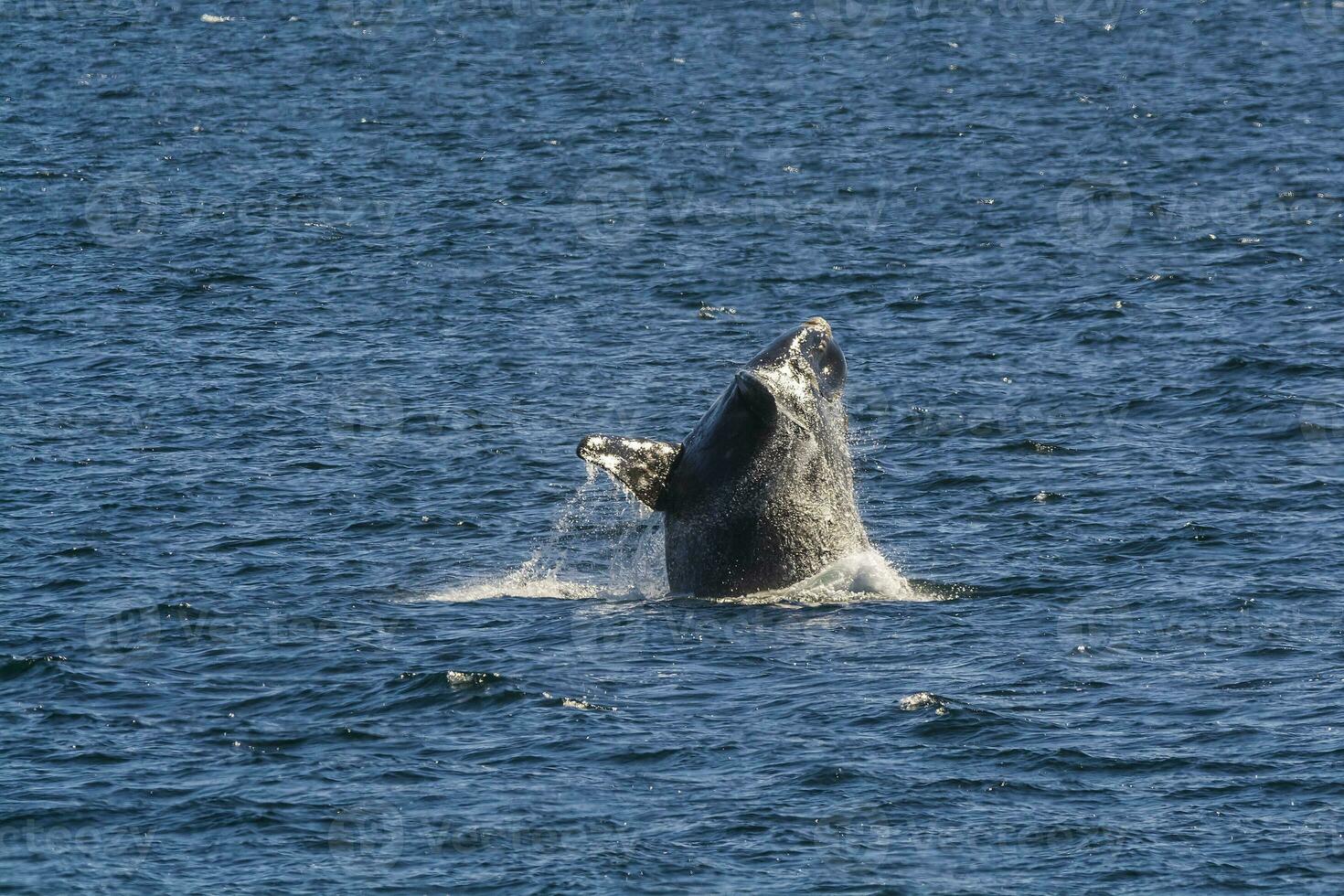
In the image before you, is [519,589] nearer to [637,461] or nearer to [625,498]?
[637,461]

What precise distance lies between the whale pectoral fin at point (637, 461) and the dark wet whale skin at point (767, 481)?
17cm

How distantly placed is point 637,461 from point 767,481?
167cm

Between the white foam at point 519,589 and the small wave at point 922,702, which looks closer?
the small wave at point 922,702

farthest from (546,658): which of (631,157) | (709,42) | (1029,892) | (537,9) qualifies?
→ (537,9)

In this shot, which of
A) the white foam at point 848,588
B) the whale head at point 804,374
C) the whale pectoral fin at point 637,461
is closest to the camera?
the whale pectoral fin at point 637,461

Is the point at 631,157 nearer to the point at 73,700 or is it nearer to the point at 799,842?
the point at 73,700

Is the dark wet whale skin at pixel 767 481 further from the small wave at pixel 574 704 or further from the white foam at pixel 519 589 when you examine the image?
the small wave at pixel 574 704

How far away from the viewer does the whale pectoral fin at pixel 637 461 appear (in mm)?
24391

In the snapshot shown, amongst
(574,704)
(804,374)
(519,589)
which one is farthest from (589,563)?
(574,704)

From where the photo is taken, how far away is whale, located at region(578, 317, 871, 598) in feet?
82.9

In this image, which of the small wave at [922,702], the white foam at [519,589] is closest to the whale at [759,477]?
the white foam at [519,589]

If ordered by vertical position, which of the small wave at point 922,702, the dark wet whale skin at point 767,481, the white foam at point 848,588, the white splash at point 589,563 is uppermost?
the dark wet whale skin at point 767,481

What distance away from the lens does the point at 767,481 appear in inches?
1001

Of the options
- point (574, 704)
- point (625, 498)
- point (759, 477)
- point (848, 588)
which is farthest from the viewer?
point (625, 498)
